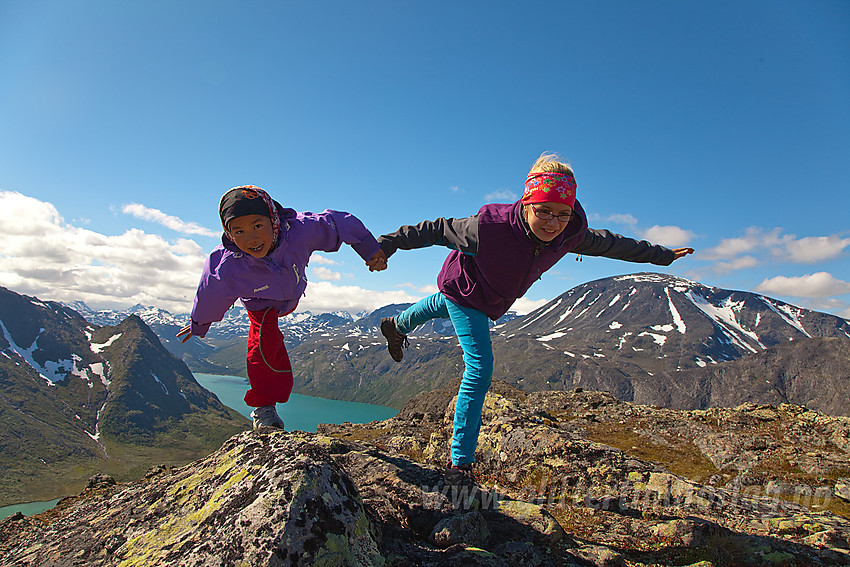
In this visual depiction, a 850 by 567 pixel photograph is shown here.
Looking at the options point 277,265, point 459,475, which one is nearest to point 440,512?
point 459,475

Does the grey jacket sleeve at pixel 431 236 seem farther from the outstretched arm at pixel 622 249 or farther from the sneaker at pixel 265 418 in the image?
the sneaker at pixel 265 418

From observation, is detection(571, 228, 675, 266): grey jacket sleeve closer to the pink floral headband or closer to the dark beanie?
the pink floral headband

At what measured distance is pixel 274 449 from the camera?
13.5ft

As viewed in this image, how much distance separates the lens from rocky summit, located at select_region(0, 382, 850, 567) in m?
3.35

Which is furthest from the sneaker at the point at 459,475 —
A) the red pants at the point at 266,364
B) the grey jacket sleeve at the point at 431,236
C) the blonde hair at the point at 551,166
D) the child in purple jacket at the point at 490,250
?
the blonde hair at the point at 551,166

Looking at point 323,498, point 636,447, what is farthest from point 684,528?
point 636,447

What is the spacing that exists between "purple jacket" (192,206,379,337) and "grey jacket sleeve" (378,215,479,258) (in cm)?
29

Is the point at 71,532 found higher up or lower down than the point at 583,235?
lower down

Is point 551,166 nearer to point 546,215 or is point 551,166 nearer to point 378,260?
point 546,215

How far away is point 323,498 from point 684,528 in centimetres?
502

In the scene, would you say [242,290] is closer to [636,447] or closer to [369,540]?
[369,540]

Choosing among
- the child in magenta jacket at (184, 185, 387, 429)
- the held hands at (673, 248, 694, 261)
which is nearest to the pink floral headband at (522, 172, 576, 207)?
the child in magenta jacket at (184, 185, 387, 429)

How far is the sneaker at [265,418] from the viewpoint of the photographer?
5930 millimetres

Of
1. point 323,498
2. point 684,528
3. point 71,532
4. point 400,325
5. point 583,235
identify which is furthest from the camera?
point 400,325
